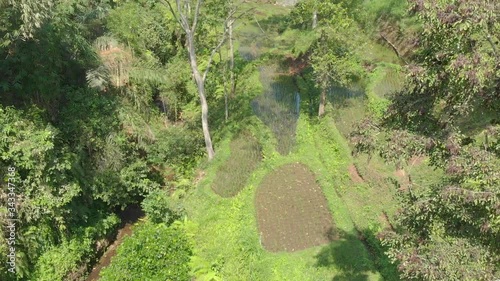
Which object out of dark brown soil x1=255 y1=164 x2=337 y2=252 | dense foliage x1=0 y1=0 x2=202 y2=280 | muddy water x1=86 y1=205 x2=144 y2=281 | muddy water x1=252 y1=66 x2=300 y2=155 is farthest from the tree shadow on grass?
muddy water x1=86 y1=205 x2=144 y2=281

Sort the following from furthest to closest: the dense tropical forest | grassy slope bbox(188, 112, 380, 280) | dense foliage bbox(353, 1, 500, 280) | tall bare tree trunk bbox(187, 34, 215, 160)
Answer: tall bare tree trunk bbox(187, 34, 215, 160)
grassy slope bbox(188, 112, 380, 280)
the dense tropical forest
dense foliage bbox(353, 1, 500, 280)

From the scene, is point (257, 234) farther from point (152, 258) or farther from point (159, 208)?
point (159, 208)

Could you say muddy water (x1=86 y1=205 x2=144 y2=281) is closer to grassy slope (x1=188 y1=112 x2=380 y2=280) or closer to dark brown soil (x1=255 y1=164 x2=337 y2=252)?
grassy slope (x1=188 y1=112 x2=380 y2=280)

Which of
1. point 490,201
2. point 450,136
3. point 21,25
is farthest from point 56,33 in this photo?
point 490,201

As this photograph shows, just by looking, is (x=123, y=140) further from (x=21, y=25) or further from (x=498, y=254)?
(x=498, y=254)

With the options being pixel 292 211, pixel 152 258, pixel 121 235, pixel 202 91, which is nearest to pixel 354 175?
pixel 292 211
